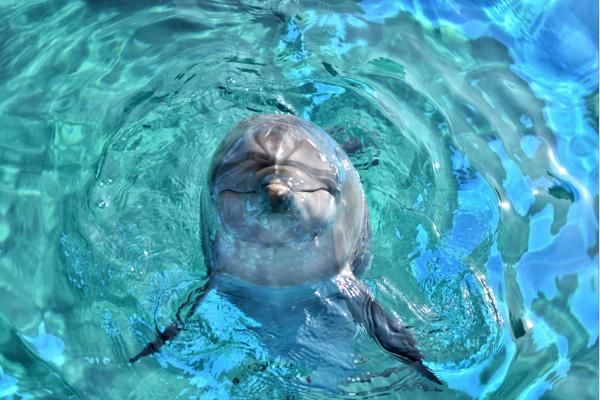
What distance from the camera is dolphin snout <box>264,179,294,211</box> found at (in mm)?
3508

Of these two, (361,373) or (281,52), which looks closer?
(361,373)

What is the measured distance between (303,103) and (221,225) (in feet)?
8.04

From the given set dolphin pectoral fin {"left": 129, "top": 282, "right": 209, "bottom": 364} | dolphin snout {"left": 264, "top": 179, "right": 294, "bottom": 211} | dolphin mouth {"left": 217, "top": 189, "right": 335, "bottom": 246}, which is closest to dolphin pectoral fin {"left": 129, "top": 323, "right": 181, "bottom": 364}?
dolphin pectoral fin {"left": 129, "top": 282, "right": 209, "bottom": 364}

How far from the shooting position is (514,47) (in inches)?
281

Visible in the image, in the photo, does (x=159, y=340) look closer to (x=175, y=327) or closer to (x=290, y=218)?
(x=175, y=327)

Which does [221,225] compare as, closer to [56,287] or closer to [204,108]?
[56,287]

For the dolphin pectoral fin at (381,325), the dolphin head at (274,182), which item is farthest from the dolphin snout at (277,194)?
the dolphin pectoral fin at (381,325)

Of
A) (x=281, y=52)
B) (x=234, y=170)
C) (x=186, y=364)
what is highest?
(x=234, y=170)

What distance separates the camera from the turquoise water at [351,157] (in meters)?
4.98

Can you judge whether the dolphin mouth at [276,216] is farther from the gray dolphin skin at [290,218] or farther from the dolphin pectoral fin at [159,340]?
the dolphin pectoral fin at [159,340]

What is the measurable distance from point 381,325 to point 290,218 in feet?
4.06

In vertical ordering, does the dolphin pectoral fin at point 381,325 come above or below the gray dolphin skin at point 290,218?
below

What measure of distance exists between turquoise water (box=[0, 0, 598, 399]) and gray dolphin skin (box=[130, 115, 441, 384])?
27 centimetres

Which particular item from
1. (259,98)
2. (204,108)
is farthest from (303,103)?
(204,108)
